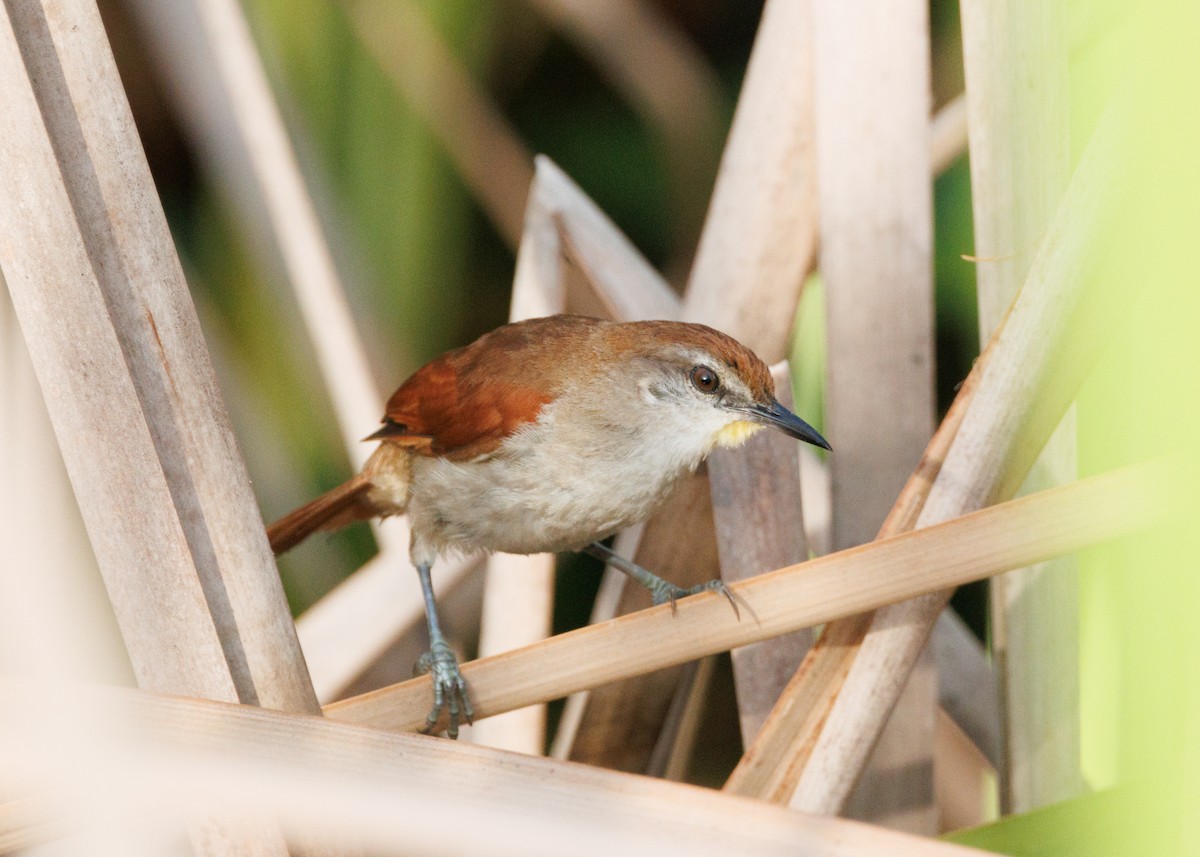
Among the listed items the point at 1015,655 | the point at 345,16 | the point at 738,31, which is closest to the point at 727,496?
the point at 1015,655

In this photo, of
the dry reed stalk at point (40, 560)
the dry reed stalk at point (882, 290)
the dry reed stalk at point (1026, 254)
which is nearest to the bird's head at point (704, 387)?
the dry reed stalk at point (882, 290)

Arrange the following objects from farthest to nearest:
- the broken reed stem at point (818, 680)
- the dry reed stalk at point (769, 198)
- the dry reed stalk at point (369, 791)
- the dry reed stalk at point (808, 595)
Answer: the dry reed stalk at point (769, 198)
the broken reed stem at point (818, 680)
the dry reed stalk at point (808, 595)
the dry reed stalk at point (369, 791)

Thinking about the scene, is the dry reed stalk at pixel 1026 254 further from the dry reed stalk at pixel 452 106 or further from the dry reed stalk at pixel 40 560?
the dry reed stalk at pixel 452 106

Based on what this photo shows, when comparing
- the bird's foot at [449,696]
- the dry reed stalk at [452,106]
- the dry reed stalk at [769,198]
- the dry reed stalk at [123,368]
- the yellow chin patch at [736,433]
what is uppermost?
the dry reed stalk at [452,106]

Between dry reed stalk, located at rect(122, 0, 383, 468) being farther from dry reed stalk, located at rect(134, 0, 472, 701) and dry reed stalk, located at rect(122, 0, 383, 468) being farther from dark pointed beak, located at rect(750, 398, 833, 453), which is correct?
dark pointed beak, located at rect(750, 398, 833, 453)

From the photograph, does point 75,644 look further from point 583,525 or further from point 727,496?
point 727,496

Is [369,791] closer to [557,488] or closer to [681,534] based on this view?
[557,488]

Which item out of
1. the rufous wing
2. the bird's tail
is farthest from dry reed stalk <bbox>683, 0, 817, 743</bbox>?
the bird's tail
